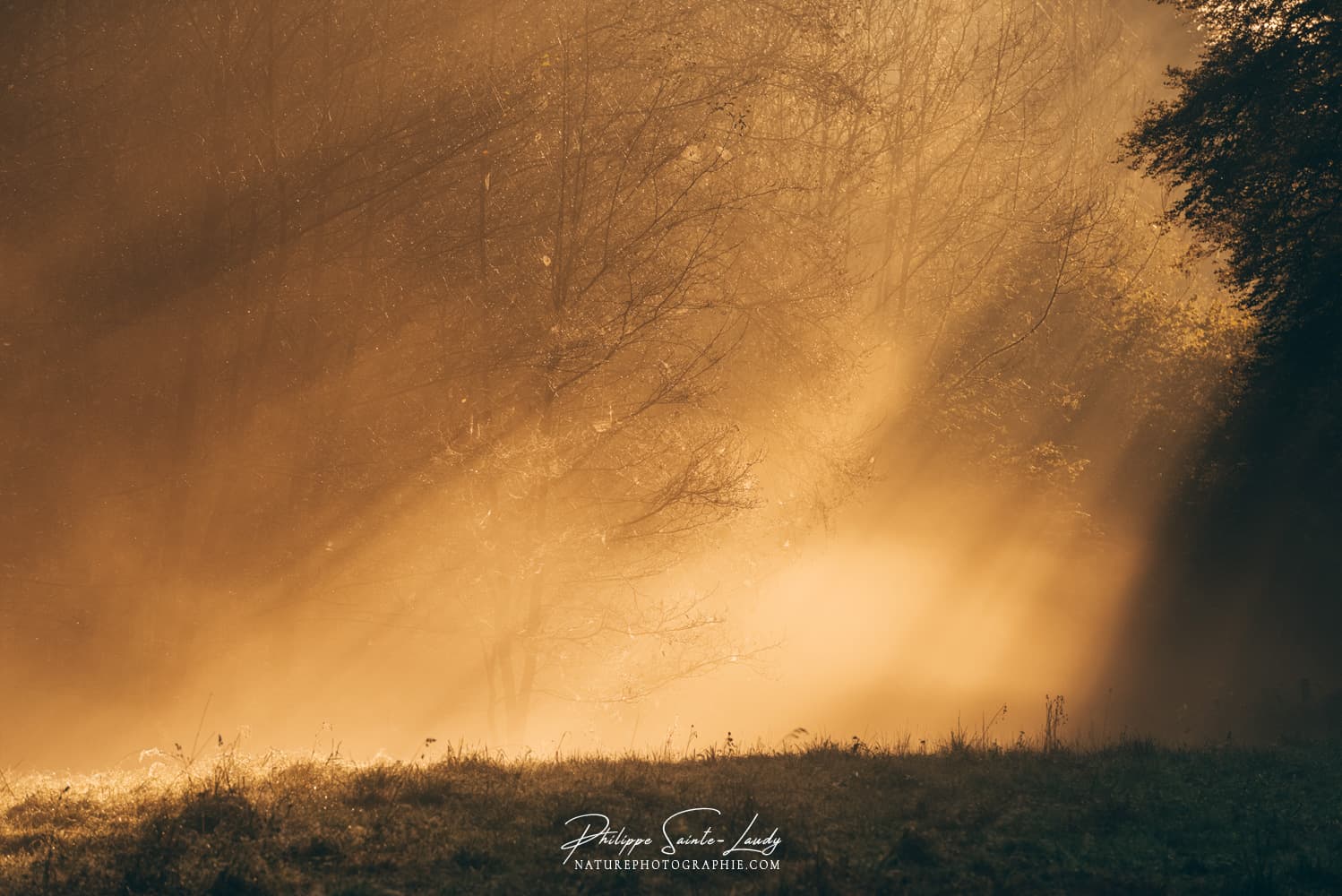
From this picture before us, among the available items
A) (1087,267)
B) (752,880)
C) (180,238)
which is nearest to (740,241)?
(180,238)

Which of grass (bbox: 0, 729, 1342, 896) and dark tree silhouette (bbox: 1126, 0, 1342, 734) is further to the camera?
dark tree silhouette (bbox: 1126, 0, 1342, 734)

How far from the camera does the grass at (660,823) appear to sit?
5809mm

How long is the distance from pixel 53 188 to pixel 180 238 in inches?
59.8

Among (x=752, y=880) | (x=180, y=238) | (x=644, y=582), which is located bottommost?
(x=752, y=880)

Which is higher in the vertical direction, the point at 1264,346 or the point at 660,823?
the point at 1264,346

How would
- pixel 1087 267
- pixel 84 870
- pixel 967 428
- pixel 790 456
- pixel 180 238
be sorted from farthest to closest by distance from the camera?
pixel 1087 267
pixel 967 428
pixel 790 456
pixel 180 238
pixel 84 870

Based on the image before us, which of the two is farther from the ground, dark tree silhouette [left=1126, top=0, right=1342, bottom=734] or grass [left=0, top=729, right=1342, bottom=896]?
dark tree silhouette [left=1126, top=0, right=1342, bottom=734]

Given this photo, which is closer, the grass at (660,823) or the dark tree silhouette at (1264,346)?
the grass at (660,823)

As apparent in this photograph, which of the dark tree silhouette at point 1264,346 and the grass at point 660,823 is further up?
the dark tree silhouette at point 1264,346

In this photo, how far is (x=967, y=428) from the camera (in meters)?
24.0

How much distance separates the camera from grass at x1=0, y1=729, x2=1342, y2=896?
229 inches

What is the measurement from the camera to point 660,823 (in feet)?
21.9

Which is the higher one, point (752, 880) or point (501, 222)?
point (501, 222)

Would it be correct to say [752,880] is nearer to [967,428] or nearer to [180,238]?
[180,238]
